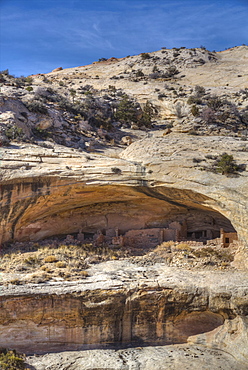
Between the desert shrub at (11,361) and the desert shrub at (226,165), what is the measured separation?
426 inches

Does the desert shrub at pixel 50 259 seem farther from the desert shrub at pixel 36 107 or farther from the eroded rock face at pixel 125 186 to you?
the desert shrub at pixel 36 107

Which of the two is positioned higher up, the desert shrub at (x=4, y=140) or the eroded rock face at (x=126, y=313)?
the desert shrub at (x=4, y=140)

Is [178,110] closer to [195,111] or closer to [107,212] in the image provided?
[195,111]

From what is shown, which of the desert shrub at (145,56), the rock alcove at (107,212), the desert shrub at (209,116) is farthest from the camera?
the desert shrub at (145,56)

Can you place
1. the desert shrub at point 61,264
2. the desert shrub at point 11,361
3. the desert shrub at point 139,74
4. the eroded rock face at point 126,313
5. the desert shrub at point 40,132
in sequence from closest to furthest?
1. the desert shrub at point 11,361
2. the eroded rock face at point 126,313
3. the desert shrub at point 61,264
4. the desert shrub at point 40,132
5. the desert shrub at point 139,74

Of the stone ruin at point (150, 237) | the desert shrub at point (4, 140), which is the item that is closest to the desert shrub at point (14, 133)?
the desert shrub at point (4, 140)

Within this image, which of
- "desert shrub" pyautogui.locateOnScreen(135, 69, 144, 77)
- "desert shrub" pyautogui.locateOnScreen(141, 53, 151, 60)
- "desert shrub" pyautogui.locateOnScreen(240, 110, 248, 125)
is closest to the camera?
"desert shrub" pyautogui.locateOnScreen(240, 110, 248, 125)

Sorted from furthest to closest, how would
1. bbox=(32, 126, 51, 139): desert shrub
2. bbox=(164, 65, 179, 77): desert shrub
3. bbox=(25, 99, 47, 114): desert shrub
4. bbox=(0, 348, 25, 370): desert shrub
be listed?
bbox=(164, 65, 179, 77): desert shrub, bbox=(25, 99, 47, 114): desert shrub, bbox=(32, 126, 51, 139): desert shrub, bbox=(0, 348, 25, 370): desert shrub

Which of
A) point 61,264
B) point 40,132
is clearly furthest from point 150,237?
point 40,132

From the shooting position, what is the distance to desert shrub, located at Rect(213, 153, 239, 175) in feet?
51.0

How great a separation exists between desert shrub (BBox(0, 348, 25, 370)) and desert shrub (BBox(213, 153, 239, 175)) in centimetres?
1082

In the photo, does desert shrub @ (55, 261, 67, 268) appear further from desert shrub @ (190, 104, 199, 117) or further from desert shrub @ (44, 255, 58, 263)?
desert shrub @ (190, 104, 199, 117)

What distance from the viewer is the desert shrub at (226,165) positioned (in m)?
15.5

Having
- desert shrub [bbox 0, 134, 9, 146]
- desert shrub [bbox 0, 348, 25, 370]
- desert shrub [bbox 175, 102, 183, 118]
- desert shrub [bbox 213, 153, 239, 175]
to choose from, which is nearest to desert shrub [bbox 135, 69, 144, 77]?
desert shrub [bbox 175, 102, 183, 118]
